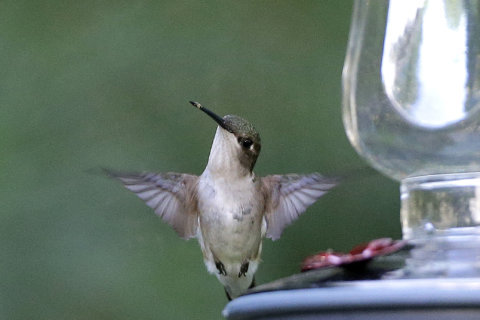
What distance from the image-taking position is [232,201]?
11.9ft

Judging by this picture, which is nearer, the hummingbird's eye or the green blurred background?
the hummingbird's eye

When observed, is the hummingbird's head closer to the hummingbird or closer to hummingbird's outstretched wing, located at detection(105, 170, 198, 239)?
the hummingbird

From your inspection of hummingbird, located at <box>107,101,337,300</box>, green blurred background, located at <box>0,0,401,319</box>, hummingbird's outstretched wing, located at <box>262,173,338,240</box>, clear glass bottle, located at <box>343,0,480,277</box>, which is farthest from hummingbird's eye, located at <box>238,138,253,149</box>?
clear glass bottle, located at <box>343,0,480,277</box>

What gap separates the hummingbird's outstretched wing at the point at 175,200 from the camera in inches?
145

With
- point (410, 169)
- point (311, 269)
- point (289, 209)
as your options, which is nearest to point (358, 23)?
point (410, 169)

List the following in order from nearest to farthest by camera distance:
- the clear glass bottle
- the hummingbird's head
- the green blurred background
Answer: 1. the clear glass bottle
2. the hummingbird's head
3. the green blurred background

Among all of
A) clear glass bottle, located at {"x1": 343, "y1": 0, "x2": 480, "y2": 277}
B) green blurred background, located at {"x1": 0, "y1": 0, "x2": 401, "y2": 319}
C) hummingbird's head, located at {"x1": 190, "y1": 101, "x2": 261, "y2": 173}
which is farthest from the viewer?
green blurred background, located at {"x1": 0, "y1": 0, "x2": 401, "y2": 319}

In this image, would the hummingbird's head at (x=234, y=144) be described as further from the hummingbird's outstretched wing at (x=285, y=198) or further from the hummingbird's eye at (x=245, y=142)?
the hummingbird's outstretched wing at (x=285, y=198)

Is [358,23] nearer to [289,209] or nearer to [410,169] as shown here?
[410,169]

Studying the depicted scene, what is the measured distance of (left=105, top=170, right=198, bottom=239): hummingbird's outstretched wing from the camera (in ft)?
12.1

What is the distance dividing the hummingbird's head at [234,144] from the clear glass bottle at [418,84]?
1.22 m

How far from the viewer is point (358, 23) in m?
2.38

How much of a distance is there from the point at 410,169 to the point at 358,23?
34cm

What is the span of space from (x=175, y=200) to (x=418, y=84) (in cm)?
156
